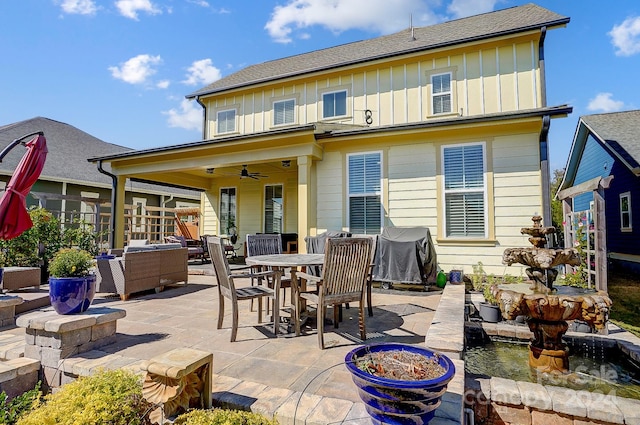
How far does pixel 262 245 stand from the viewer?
492 cm

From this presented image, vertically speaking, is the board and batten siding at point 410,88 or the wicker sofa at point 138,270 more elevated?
the board and batten siding at point 410,88

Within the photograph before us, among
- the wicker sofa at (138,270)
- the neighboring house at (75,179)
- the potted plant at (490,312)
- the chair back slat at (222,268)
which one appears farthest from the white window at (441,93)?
the neighboring house at (75,179)

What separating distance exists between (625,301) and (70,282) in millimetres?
9025

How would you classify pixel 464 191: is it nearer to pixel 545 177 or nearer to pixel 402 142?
pixel 545 177

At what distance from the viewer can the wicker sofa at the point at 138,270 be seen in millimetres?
4836

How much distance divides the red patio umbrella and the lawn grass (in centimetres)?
794

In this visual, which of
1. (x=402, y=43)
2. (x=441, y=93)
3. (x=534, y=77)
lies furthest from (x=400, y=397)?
(x=402, y=43)

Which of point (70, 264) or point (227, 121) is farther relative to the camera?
point (227, 121)

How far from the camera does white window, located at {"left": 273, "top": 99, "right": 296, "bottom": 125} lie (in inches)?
382

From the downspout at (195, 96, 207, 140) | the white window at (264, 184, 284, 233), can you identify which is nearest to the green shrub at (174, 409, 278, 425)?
the white window at (264, 184, 284, 233)

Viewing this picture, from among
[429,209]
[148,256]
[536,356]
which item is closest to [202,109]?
[148,256]

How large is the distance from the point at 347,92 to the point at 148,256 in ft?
21.9

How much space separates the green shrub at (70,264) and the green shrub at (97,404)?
1.49 m

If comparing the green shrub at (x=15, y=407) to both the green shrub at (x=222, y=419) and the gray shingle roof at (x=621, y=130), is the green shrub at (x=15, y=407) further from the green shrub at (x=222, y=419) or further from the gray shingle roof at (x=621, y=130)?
the gray shingle roof at (x=621, y=130)
